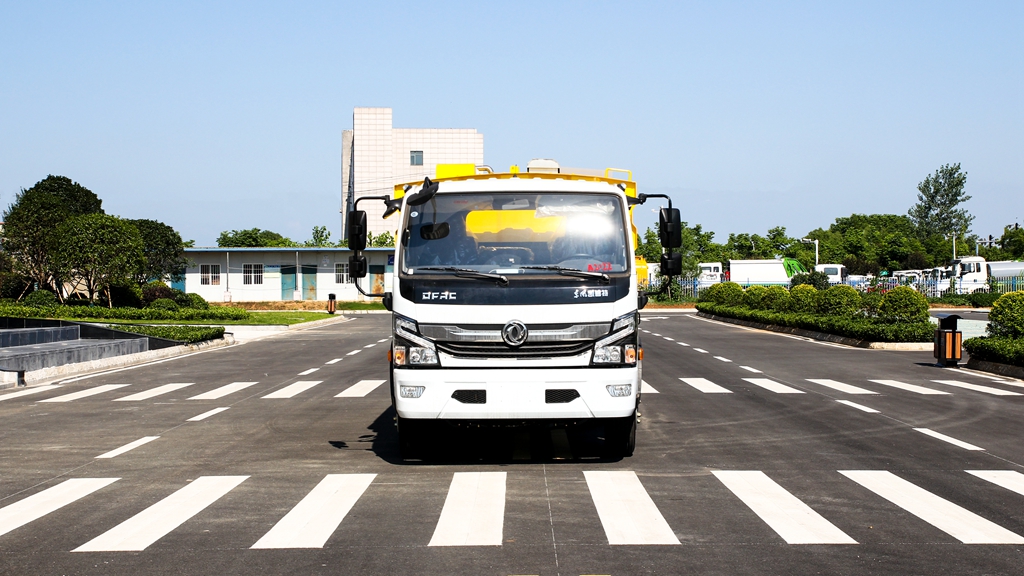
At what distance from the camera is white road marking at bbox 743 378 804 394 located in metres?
15.6

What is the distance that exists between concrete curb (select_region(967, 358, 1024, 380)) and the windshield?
12.5 metres

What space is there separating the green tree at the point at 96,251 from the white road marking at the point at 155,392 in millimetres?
23309

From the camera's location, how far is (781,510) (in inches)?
279

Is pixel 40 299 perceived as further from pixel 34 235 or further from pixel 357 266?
pixel 357 266

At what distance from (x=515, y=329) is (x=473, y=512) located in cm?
180

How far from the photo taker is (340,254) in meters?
68.8

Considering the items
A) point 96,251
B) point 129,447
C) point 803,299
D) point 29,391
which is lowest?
point 29,391

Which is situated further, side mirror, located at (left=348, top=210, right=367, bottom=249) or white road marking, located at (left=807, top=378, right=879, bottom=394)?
white road marking, located at (left=807, top=378, right=879, bottom=394)

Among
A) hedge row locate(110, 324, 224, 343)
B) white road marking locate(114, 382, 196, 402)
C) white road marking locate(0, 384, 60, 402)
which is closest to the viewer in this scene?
white road marking locate(114, 382, 196, 402)

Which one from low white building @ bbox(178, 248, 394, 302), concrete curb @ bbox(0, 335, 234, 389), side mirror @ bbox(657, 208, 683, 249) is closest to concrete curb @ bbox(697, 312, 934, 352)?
concrete curb @ bbox(0, 335, 234, 389)

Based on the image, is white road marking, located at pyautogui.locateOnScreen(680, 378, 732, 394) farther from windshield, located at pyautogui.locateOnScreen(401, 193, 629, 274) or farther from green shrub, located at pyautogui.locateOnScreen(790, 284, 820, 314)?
green shrub, located at pyautogui.locateOnScreen(790, 284, 820, 314)

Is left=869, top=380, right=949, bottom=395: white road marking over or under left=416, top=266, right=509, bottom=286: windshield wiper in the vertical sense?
under

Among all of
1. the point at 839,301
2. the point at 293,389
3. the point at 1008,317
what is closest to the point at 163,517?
the point at 293,389

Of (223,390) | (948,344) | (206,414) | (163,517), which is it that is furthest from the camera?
(948,344)
